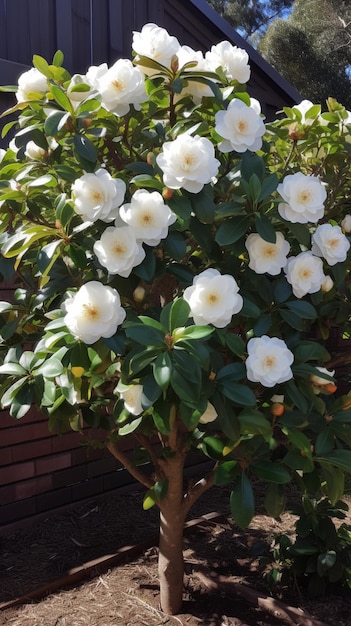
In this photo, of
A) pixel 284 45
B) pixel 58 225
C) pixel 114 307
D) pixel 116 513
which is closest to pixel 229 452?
pixel 114 307

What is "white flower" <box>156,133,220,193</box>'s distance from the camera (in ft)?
5.31

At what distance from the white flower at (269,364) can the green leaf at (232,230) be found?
307mm

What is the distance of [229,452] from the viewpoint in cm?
182

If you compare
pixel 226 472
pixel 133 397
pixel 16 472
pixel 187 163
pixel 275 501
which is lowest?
pixel 16 472

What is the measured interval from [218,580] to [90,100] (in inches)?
78.9

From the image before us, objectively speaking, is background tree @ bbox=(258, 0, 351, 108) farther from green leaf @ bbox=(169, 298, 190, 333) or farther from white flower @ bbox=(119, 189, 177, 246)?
green leaf @ bbox=(169, 298, 190, 333)

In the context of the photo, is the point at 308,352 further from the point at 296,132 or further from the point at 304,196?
the point at 296,132

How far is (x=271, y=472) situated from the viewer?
181 cm

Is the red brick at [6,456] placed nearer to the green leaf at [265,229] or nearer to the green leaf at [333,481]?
the green leaf at [333,481]

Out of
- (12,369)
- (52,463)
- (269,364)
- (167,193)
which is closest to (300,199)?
(167,193)

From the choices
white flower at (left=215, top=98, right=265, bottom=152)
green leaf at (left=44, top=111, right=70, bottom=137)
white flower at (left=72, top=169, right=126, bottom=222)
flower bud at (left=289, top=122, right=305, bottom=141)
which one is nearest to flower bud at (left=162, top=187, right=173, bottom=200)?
white flower at (left=72, top=169, right=126, bottom=222)

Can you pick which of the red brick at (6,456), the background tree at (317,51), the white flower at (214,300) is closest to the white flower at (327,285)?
the white flower at (214,300)

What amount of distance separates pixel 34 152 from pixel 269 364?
0.96m

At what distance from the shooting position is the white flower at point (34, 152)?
6.19ft
